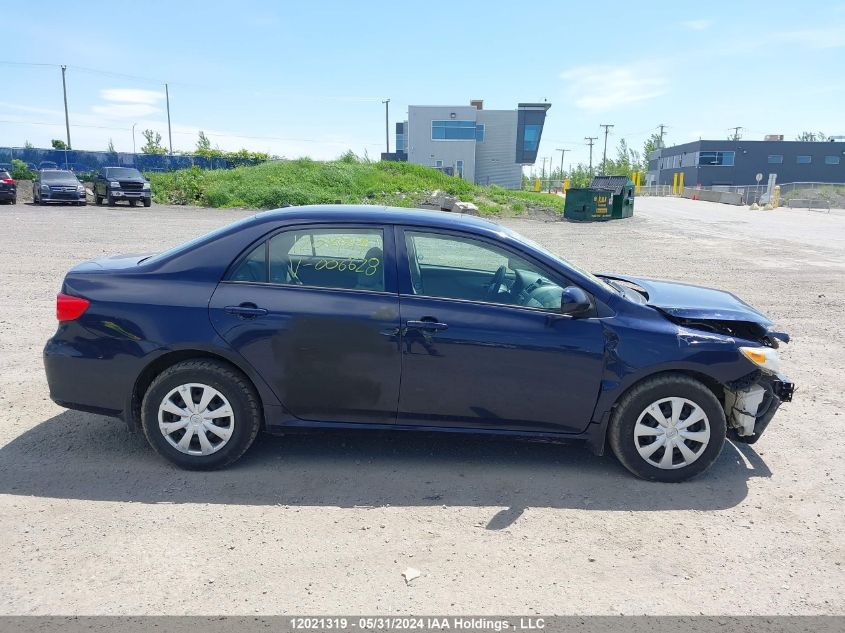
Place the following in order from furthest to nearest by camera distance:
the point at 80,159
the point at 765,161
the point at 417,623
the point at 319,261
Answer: the point at 765,161 < the point at 80,159 < the point at 319,261 < the point at 417,623

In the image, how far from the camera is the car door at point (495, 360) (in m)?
4.03

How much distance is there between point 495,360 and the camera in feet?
13.2

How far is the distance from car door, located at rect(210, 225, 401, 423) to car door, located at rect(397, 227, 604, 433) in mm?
129

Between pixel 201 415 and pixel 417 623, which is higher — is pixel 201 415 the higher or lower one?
the higher one

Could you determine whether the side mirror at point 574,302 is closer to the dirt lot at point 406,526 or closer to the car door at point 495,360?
the car door at point 495,360

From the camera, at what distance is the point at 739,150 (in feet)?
261

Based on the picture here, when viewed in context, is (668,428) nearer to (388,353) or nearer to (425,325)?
(425,325)

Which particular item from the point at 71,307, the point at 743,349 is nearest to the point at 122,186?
the point at 71,307

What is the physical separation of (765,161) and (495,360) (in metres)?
88.2

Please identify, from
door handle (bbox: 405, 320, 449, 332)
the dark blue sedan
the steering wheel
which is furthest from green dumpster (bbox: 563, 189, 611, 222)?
door handle (bbox: 405, 320, 449, 332)

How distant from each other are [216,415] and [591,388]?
2.38 meters

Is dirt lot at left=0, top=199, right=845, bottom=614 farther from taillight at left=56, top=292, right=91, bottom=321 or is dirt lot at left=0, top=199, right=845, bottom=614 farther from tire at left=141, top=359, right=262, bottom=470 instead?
taillight at left=56, top=292, right=91, bottom=321

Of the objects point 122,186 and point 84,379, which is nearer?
point 84,379

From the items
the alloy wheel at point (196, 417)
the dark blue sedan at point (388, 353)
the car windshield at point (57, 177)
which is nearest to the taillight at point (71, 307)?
the dark blue sedan at point (388, 353)
